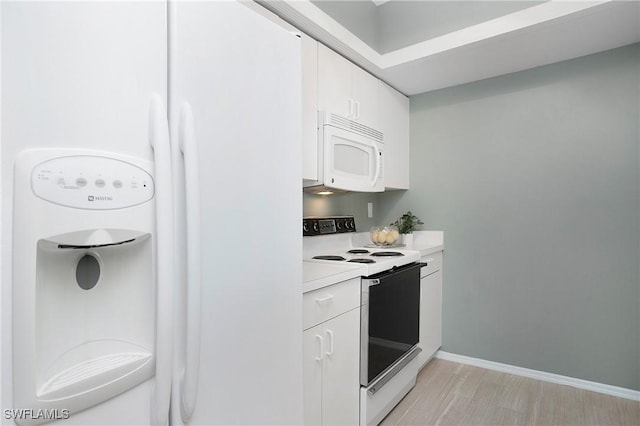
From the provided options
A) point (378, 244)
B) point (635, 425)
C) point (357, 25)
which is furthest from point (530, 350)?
point (357, 25)

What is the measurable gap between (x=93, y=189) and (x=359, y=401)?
5.38 feet

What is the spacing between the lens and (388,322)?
6.58 feet

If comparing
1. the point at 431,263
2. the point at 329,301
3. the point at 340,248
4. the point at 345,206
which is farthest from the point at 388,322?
the point at 345,206

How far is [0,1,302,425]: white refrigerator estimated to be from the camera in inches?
24.6

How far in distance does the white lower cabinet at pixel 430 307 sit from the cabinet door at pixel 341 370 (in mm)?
960

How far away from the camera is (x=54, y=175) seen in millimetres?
649

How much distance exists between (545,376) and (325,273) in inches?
79.0

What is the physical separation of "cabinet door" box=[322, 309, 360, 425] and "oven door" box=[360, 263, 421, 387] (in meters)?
0.06

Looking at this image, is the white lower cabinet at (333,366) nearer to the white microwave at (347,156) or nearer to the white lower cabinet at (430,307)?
the white microwave at (347,156)

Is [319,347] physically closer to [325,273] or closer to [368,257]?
[325,273]

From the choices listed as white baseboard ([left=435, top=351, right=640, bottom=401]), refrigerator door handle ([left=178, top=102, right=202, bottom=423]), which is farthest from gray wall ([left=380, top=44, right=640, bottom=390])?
refrigerator door handle ([left=178, top=102, right=202, bottom=423])

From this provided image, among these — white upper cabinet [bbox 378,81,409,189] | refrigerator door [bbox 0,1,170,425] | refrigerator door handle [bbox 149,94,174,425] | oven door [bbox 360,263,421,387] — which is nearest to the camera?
refrigerator door [bbox 0,1,170,425]

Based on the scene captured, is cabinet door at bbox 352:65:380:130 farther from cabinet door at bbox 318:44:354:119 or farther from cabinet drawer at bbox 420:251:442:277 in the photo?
cabinet drawer at bbox 420:251:442:277

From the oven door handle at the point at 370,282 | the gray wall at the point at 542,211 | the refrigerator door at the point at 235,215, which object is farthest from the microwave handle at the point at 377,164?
the refrigerator door at the point at 235,215
